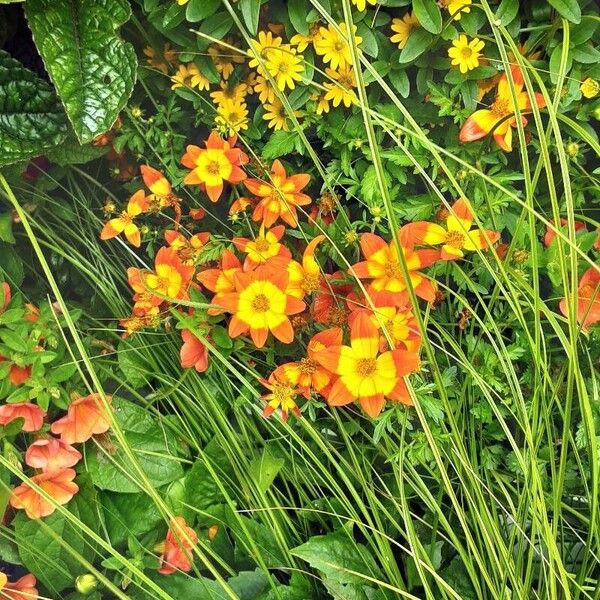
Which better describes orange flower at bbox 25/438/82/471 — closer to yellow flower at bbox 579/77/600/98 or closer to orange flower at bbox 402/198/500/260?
orange flower at bbox 402/198/500/260

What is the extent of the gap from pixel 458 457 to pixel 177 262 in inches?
14.2

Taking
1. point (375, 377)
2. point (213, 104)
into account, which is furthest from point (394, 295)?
point (213, 104)

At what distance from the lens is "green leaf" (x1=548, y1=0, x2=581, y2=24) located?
2.10 ft

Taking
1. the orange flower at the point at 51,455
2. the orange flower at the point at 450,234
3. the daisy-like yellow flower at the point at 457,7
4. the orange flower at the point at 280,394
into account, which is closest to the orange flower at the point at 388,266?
the orange flower at the point at 450,234

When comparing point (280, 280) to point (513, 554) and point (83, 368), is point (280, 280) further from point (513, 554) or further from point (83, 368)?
point (513, 554)

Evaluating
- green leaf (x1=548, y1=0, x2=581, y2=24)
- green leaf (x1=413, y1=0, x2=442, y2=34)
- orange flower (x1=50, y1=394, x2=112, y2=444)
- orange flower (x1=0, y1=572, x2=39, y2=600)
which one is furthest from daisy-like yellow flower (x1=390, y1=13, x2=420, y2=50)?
orange flower (x1=0, y1=572, x2=39, y2=600)

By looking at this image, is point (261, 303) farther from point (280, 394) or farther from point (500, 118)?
point (500, 118)

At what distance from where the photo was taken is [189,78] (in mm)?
744

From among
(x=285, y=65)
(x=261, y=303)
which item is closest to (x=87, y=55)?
(x=285, y=65)

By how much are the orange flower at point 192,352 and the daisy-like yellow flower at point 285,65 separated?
0.90 feet

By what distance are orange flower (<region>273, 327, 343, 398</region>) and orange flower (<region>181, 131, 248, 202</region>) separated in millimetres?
195

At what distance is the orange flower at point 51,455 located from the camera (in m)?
0.69

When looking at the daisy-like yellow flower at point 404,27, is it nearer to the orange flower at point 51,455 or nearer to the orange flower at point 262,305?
the orange flower at point 262,305

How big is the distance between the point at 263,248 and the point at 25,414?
11.7 inches
